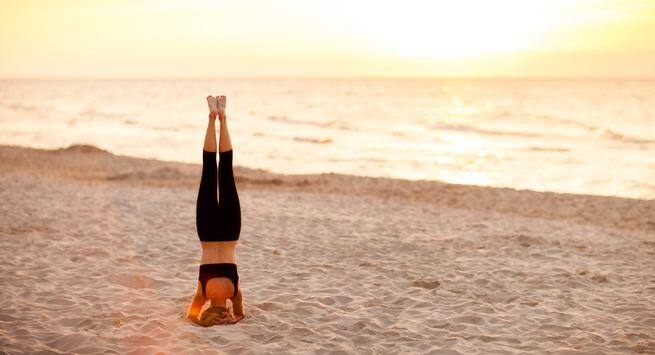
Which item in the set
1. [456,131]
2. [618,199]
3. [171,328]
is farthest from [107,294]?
[456,131]

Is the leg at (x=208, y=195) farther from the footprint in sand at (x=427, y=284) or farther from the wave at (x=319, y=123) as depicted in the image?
the wave at (x=319, y=123)

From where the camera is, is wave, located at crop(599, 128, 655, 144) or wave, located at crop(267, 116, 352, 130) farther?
wave, located at crop(267, 116, 352, 130)

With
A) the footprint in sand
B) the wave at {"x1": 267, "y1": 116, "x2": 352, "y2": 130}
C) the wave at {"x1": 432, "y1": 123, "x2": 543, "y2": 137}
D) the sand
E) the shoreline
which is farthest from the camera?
the wave at {"x1": 267, "y1": 116, "x2": 352, "y2": 130}

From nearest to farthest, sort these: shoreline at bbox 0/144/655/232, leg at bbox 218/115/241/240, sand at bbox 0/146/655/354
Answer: sand at bbox 0/146/655/354, leg at bbox 218/115/241/240, shoreline at bbox 0/144/655/232

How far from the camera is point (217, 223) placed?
18.3 ft

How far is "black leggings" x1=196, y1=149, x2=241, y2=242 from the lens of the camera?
5555mm

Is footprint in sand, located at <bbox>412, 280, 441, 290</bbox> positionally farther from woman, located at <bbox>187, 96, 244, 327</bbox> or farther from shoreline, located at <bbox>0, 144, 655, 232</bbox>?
shoreline, located at <bbox>0, 144, 655, 232</bbox>

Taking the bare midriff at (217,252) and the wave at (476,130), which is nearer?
the bare midriff at (217,252)

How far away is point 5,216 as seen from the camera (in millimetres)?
10672

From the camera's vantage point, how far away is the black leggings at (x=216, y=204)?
555cm

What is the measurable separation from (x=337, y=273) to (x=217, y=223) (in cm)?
286

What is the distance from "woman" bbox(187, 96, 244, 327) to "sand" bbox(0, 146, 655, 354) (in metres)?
0.36

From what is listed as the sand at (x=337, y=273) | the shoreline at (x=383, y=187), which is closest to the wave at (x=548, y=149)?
the shoreline at (x=383, y=187)

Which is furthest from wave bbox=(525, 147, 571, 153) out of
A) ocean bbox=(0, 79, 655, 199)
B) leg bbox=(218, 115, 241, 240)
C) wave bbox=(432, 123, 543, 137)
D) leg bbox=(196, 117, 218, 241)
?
leg bbox=(196, 117, 218, 241)
